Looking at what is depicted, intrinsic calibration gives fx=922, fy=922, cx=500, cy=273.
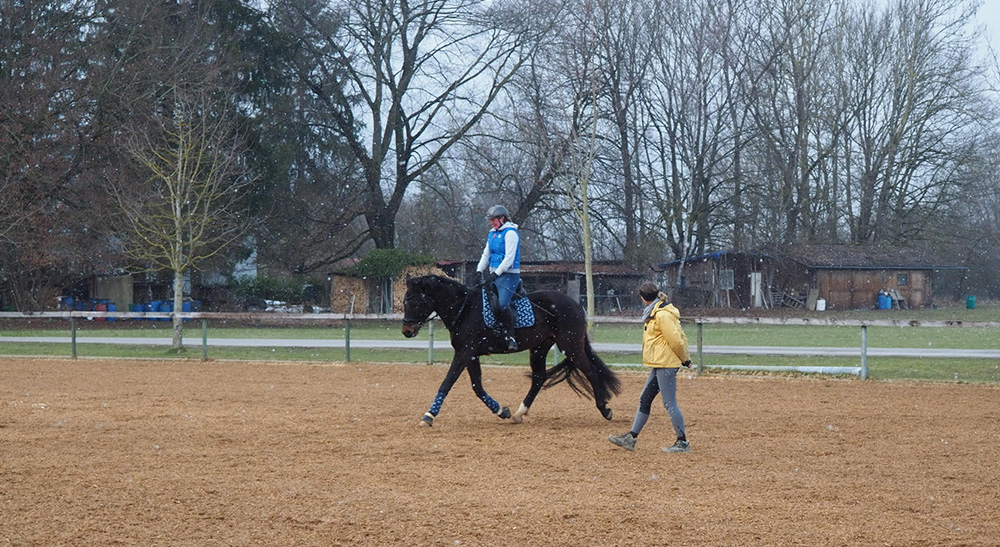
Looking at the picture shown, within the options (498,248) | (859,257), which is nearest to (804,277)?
(859,257)

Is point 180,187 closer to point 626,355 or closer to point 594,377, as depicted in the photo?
point 626,355

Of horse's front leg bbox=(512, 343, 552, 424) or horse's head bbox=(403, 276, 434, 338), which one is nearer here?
horse's head bbox=(403, 276, 434, 338)

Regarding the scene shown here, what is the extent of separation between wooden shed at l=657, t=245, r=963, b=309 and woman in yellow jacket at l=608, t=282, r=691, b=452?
41849 mm

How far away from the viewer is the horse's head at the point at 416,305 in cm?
1070

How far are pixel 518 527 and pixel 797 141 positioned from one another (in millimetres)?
43677

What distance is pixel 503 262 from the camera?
10547mm

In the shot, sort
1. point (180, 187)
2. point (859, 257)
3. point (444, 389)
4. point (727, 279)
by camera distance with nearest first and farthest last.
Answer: point (444, 389) → point (180, 187) → point (727, 279) → point (859, 257)

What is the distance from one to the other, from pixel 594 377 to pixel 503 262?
1834 mm

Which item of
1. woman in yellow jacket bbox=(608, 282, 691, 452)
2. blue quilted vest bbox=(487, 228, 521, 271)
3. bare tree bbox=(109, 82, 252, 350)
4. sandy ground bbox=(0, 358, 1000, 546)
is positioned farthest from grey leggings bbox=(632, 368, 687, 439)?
bare tree bbox=(109, 82, 252, 350)

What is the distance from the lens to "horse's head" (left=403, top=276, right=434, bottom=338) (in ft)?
35.1

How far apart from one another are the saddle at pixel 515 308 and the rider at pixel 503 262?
6cm

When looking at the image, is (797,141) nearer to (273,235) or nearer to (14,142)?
(273,235)

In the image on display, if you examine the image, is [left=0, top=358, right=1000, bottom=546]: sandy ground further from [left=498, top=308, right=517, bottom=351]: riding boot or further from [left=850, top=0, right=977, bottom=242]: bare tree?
[left=850, top=0, right=977, bottom=242]: bare tree

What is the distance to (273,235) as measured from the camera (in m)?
43.0
